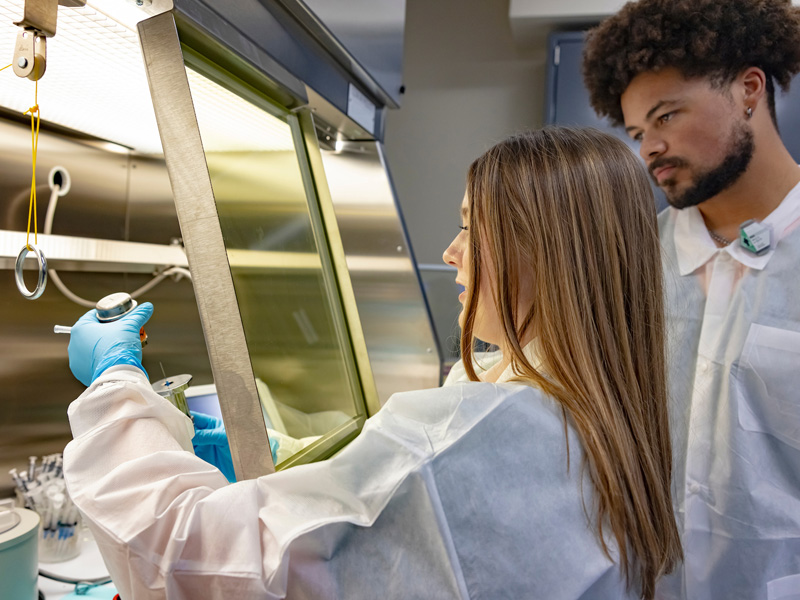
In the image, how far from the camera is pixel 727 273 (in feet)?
4.22

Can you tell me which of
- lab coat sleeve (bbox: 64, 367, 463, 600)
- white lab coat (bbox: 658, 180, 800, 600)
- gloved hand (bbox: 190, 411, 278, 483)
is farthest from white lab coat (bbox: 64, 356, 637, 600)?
white lab coat (bbox: 658, 180, 800, 600)

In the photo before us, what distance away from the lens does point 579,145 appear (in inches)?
31.0

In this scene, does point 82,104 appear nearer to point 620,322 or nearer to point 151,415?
point 151,415

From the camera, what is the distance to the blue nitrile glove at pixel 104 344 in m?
0.78

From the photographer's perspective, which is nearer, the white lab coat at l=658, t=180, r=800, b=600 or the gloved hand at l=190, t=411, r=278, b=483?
the gloved hand at l=190, t=411, r=278, b=483

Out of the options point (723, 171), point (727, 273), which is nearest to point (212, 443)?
point (727, 273)

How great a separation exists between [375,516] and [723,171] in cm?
121

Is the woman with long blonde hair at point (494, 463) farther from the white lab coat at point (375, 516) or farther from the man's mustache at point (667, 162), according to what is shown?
the man's mustache at point (667, 162)

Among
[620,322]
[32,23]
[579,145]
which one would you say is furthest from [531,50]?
[32,23]

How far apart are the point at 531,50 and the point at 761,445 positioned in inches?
75.5

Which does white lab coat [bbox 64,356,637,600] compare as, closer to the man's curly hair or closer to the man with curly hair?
the man with curly hair

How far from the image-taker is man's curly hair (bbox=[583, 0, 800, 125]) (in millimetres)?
1393

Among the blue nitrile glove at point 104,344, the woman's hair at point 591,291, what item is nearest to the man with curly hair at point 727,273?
the woman's hair at point 591,291

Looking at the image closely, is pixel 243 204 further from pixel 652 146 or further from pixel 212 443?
pixel 652 146
